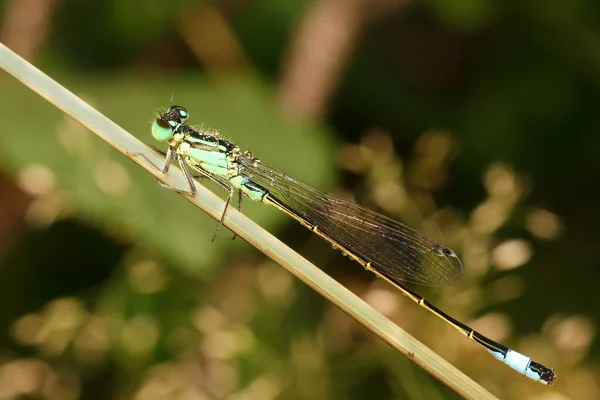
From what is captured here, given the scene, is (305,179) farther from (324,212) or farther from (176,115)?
(176,115)

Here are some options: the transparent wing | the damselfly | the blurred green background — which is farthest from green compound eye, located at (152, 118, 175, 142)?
the blurred green background

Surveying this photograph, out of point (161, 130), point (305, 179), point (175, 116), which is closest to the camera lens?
point (161, 130)

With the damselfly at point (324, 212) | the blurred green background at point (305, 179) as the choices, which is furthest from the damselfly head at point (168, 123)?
the blurred green background at point (305, 179)

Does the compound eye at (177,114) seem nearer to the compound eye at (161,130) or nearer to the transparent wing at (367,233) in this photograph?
the compound eye at (161,130)

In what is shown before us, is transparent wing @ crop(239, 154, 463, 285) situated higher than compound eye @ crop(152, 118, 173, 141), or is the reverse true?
transparent wing @ crop(239, 154, 463, 285)

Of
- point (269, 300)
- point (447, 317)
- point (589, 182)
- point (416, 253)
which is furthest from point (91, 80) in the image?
point (589, 182)

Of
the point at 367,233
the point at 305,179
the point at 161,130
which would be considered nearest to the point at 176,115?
the point at 161,130

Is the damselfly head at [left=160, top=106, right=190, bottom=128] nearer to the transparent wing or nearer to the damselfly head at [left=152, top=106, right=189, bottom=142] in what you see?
the damselfly head at [left=152, top=106, right=189, bottom=142]

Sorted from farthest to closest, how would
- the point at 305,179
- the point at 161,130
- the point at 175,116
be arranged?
the point at 305,179 < the point at 175,116 < the point at 161,130
